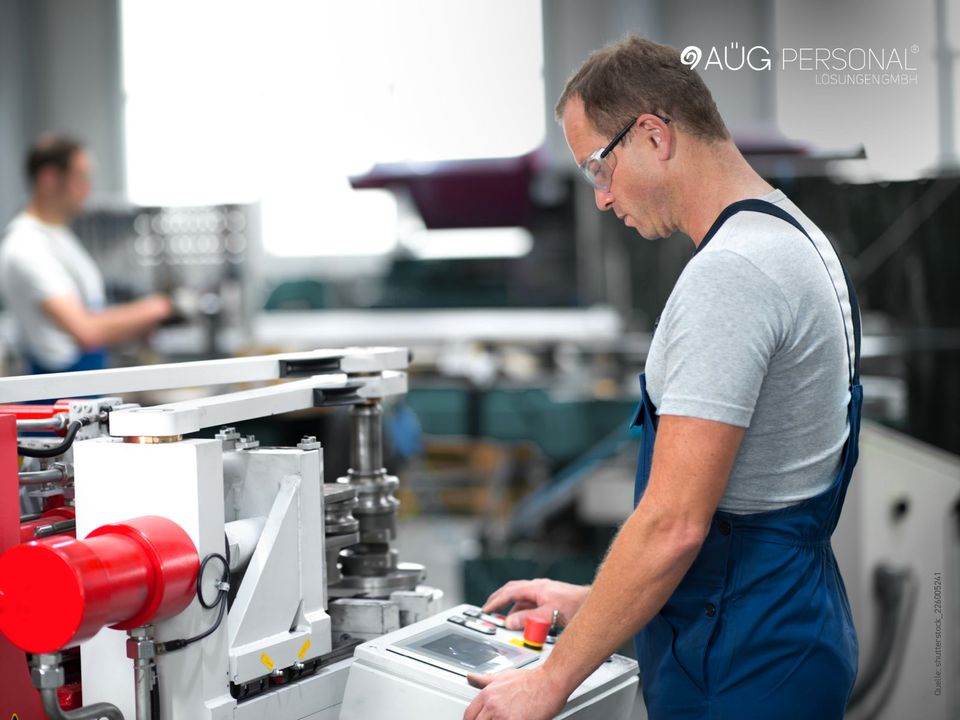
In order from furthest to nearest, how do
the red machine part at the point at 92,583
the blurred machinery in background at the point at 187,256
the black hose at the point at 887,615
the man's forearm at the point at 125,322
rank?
1. the blurred machinery in background at the point at 187,256
2. the man's forearm at the point at 125,322
3. the black hose at the point at 887,615
4. the red machine part at the point at 92,583

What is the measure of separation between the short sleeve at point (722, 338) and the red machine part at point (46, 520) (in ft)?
2.41

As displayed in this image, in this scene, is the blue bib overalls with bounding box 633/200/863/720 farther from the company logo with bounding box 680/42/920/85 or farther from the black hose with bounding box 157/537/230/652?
the company logo with bounding box 680/42/920/85

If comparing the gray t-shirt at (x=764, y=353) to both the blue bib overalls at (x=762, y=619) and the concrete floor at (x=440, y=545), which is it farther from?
the concrete floor at (x=440, y=545)

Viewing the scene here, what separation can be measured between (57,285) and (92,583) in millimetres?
2657

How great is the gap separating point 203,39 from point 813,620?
17.3 ft

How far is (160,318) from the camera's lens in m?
3.65

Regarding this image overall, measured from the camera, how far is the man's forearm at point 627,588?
3.74 ft

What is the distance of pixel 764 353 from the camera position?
114 centimetres

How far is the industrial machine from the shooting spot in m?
1.07

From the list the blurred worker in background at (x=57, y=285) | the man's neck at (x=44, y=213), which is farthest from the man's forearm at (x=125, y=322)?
the man's neck at (x=44, y=213)

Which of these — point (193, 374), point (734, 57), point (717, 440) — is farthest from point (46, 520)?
point (734, 57)

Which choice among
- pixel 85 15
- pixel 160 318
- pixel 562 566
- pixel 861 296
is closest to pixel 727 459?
pixel 861 296

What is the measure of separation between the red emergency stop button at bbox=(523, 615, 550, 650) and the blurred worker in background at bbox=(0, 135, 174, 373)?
2405 mm

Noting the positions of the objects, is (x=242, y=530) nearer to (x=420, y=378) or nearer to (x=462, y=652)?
(x=462, y=652)
